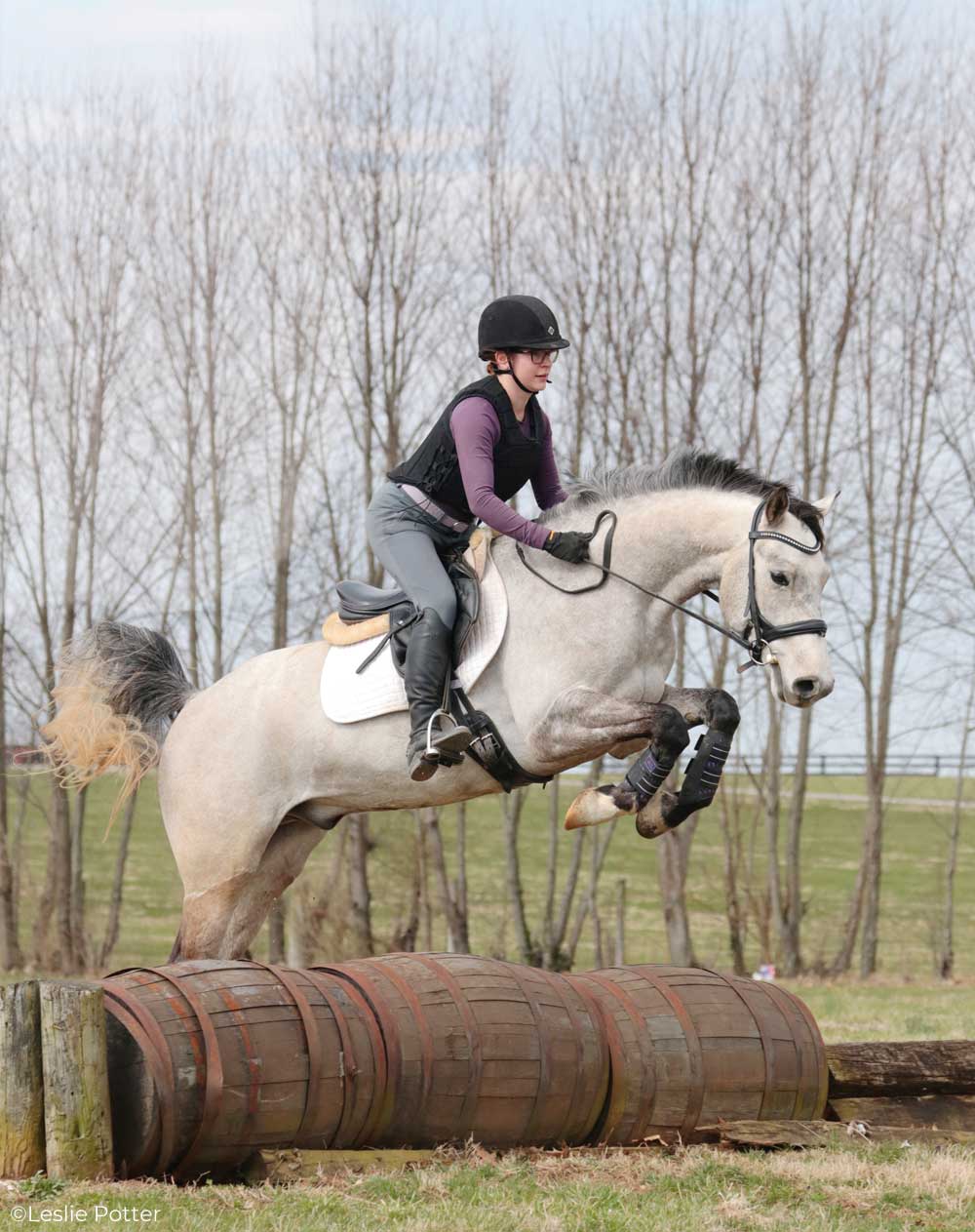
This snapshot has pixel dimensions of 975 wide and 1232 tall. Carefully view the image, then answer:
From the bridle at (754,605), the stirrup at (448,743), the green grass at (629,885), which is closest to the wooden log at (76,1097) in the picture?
the stirrup at (448,743)

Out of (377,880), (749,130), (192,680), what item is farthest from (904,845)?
(192,680)

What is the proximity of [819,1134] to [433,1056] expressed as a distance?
54.8 inches

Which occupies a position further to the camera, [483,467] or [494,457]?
[494,457]

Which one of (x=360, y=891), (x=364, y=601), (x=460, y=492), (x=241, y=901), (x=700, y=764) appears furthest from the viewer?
(x=360, y=891)

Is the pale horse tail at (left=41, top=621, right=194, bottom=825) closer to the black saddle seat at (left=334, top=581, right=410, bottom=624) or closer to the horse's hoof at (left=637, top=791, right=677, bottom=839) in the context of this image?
the black saddle seat at (left=334, top=581, right=410, bottom=624)

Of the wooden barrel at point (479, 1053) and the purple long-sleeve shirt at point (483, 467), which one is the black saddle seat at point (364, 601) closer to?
the purple long-sleeve shirt at point (483, 467)

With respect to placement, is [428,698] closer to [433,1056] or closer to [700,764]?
[700,764]

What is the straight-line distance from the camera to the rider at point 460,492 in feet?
16.1

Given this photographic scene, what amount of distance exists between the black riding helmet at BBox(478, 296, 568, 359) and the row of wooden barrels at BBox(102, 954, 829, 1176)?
6.88ft

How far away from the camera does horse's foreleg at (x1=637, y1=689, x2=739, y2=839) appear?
4715mm

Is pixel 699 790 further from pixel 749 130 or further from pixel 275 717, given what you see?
pixel 749 130

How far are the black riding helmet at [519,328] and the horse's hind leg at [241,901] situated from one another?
2.06m

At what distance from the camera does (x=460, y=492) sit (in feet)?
17.3

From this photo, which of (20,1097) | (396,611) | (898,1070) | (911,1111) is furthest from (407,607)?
(911,1111)
